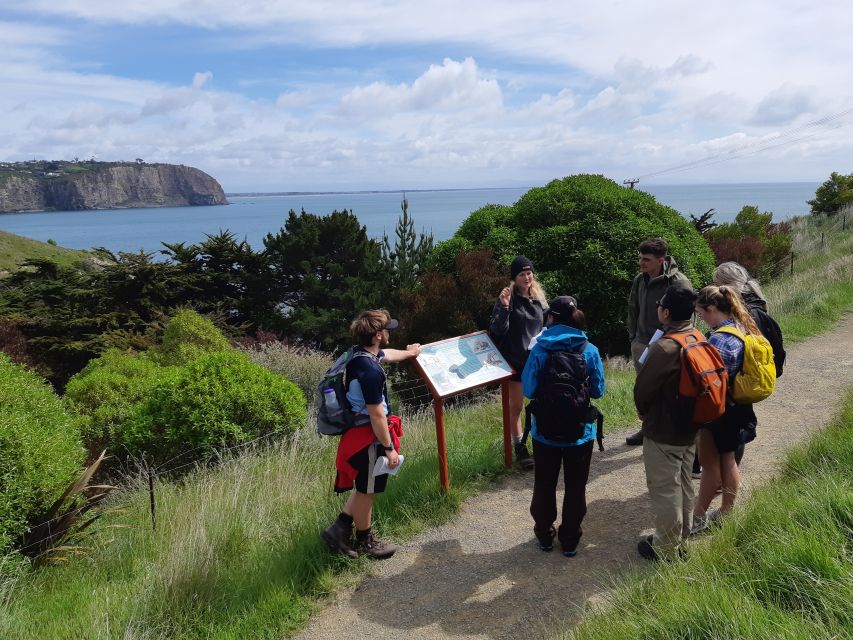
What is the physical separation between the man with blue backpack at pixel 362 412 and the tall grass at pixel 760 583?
5.23 ft

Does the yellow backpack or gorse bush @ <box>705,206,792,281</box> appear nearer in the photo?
the yellow backpack

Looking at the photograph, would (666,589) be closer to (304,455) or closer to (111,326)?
(304,455)

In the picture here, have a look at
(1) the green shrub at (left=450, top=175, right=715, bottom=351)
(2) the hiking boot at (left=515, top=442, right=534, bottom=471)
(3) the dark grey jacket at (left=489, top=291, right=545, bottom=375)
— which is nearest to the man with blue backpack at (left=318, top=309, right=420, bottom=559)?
(3) the dark grey jacket at (left=489, top=291, right=545, bottom=375)

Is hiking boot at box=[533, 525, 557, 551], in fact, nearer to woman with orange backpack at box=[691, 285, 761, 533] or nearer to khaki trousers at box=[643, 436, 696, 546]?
khaki trousers at box=[643, 436, 696, 546]

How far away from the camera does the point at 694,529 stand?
4359 millimetres

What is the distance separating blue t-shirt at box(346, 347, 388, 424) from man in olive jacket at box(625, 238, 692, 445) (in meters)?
2.44

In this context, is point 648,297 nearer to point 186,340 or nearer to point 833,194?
point 186,340

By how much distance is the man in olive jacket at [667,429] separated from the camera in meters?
3.79

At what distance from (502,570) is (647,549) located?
0.98 m

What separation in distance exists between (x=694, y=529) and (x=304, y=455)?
3.76m

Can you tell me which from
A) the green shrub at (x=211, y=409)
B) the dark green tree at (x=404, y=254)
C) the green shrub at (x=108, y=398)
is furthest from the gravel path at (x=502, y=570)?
the dark green tree at (x=404, y=254)

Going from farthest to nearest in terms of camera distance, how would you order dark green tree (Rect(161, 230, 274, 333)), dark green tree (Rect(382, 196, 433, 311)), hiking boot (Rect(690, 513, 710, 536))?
dark green tree (Rect(161, 230, 274, 333)) < dark green tree (Rect(382, 196, 433, 311)) < hiking boot (Rect(690, 513, 710, 536))

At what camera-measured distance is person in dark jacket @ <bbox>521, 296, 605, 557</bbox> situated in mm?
4094

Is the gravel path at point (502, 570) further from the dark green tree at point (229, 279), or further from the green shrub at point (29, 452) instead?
the dark green tree at point (229, 279)
